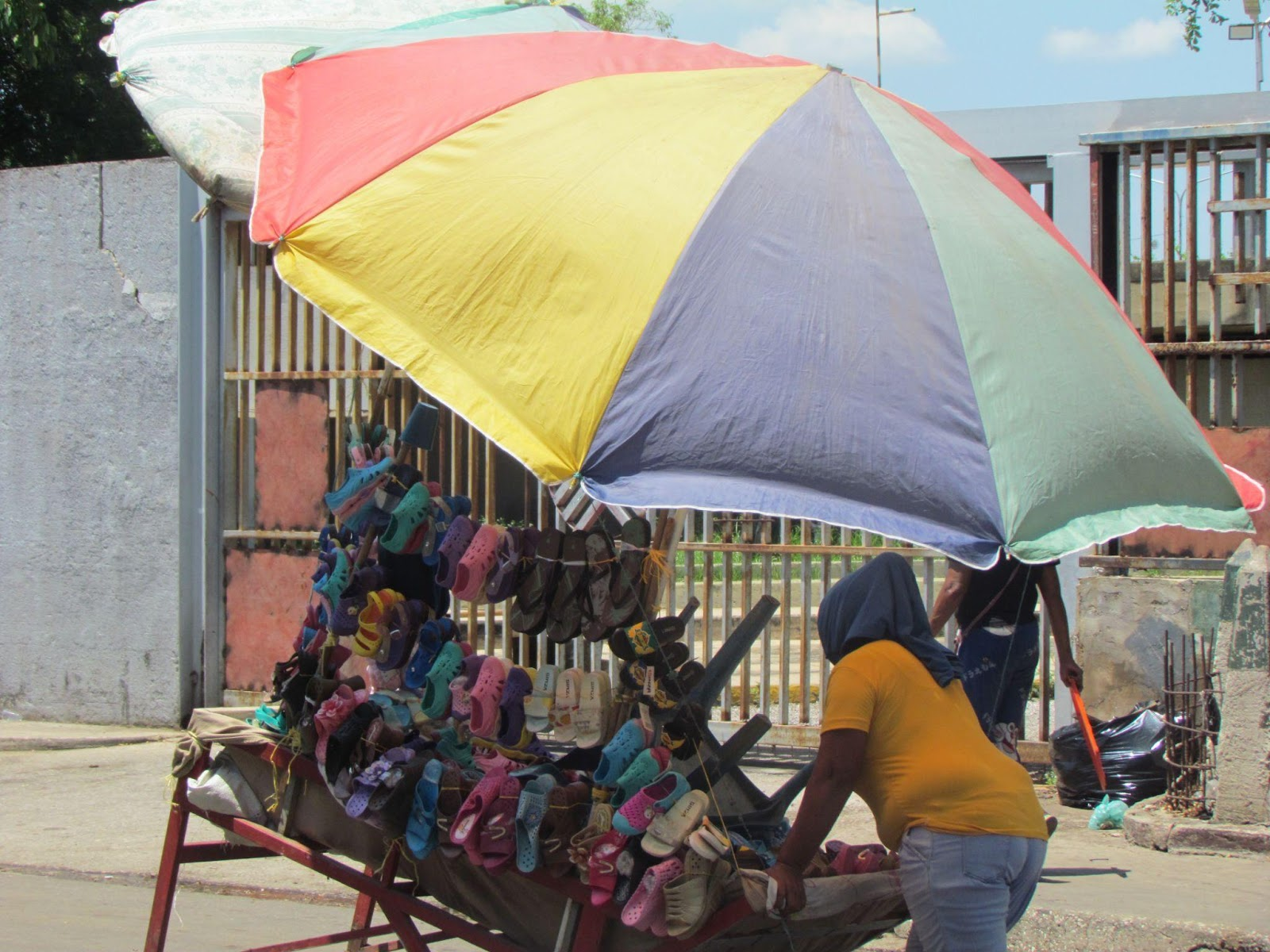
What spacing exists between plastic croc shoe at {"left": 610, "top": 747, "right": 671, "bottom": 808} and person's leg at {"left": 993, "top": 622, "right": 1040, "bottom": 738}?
2.25 m

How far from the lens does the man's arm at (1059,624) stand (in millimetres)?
4555

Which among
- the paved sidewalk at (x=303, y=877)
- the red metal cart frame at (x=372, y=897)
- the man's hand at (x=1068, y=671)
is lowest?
the paved sidewalk at (x=303, y=877)

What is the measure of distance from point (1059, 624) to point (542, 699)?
7.74 ft

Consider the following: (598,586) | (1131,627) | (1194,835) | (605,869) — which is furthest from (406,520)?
(1131,627)

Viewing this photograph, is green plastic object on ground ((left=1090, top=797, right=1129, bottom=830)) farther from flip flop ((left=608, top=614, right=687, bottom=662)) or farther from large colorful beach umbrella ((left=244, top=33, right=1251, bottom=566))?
flip flop ((left=608, top=614, right=687, bottom=662))

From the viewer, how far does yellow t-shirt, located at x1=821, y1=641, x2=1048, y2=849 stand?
8.89ft

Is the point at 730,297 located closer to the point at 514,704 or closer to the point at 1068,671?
the point at 514,704

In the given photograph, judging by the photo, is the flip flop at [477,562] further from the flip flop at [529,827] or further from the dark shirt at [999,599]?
the dark shirt at [999,599]

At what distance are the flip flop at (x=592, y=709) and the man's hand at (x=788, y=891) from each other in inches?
25.9

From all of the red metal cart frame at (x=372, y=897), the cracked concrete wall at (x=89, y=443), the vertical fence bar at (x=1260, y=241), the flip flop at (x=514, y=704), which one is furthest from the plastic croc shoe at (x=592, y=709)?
the cracked concrete wall at (x=89, y=443)

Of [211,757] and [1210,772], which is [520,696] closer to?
[211,757]

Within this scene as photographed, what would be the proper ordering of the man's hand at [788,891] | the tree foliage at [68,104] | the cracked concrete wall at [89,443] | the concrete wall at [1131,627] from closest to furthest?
the man's hand at [788,891] → the concrete wall at [1131,627] → the cracked concrete wall at [89,443] → the tree foliage at [68,104]

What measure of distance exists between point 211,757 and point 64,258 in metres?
5.67

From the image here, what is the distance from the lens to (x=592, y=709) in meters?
3.14
